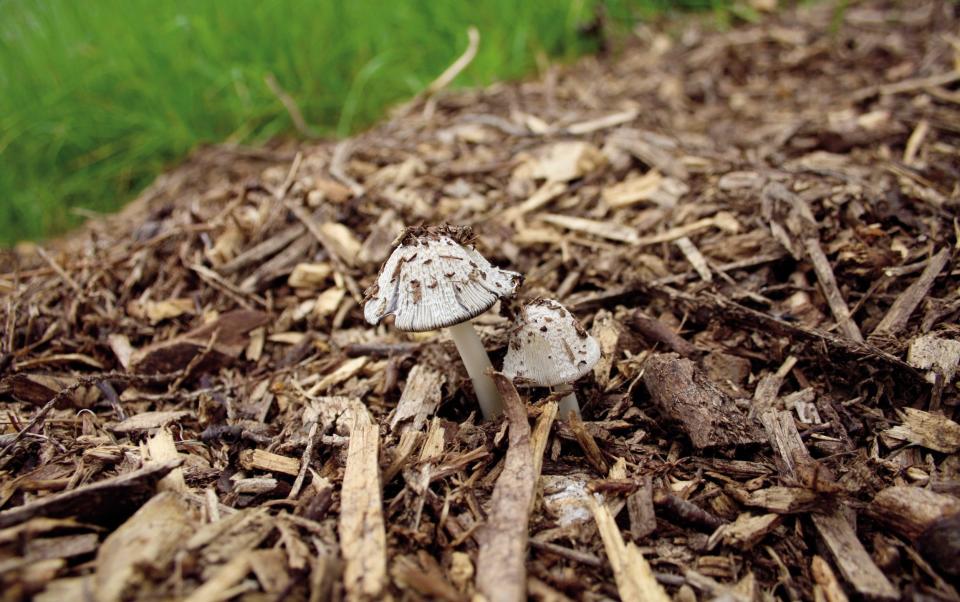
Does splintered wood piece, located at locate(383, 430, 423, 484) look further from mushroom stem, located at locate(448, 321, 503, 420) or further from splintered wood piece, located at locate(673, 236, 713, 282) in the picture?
splintered wood piece, located at locate(673, 236, 713, 282)

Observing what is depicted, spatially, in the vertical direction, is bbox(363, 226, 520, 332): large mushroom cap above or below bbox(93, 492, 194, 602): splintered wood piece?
above

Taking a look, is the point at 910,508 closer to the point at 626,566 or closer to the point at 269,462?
the point at 626,566

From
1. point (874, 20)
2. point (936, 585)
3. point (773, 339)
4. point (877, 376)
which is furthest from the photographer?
point (874, 20)

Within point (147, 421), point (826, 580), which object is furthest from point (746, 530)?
point (147, 421)

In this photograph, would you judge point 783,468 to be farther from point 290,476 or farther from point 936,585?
point 290,476

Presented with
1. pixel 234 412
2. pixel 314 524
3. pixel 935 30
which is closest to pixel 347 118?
pixel 234 412

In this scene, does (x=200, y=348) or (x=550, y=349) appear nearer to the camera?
(x=550, y=349)

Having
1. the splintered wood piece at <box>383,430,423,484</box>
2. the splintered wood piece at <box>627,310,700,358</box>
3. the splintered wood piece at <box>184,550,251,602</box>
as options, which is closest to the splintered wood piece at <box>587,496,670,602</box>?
the splintered wood piece at <box>383,430,423,484</box>
